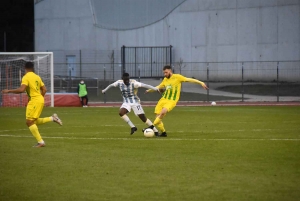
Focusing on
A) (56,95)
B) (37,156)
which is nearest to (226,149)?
(37,156)

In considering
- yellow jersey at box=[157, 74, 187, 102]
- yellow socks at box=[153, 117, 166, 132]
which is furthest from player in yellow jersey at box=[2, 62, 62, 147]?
yellow jersey at box=[157, 74, 187, 102]

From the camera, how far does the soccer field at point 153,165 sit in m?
9.87

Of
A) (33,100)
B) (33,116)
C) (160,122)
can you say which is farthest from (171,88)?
(33,116)

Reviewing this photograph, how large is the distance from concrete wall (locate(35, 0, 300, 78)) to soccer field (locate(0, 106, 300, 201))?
94.4 feet

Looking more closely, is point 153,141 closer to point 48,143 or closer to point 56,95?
Answer: point 48,143

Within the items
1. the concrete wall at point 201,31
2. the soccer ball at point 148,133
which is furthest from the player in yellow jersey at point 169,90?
the concrete wall at point 201,31

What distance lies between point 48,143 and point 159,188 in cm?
767

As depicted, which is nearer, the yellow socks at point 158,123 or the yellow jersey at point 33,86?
the yellow jersey at point 33,86

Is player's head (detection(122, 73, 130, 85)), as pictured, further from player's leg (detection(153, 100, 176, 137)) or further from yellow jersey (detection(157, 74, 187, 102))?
player's leg (detection(153, 100, 176, 137))

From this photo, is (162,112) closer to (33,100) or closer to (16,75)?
(33,100)

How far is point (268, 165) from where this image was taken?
12.5 meters

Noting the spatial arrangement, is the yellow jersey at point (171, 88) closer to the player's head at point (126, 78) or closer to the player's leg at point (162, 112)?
the player's leg at point (162, 112)

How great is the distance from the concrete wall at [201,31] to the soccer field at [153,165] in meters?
28.8

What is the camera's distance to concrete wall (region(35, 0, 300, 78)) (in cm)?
4906
